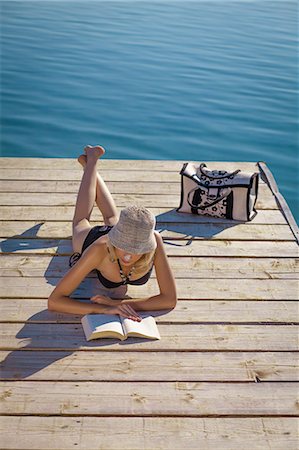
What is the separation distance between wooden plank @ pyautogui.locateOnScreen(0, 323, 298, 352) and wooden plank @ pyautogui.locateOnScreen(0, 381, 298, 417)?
27cm

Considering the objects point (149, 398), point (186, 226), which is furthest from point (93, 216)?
point (149, 398)

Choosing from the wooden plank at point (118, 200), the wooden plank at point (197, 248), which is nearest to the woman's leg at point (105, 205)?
the wooden plank at point (197, 248)

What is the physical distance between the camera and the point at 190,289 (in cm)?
396

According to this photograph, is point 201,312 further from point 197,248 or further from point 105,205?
point 105,205

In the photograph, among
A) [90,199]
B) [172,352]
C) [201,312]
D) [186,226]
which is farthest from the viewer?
[186,226]

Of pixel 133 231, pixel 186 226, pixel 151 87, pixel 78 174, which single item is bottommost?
pixel 151 87

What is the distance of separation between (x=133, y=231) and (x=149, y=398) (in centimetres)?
72

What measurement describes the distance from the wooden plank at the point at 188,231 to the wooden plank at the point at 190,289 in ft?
1.95

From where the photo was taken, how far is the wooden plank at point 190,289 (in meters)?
3.85

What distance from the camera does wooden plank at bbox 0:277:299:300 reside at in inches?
151

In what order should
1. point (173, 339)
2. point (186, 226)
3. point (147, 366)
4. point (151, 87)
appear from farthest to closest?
point (151, 87)
point (186, 226)
point (173, 339)
point (147, 366)

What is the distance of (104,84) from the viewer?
33.7 feet

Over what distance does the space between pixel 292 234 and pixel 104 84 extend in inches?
239

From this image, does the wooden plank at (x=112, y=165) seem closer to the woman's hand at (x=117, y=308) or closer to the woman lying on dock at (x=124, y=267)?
the woman lying on dock at (x=124, y=267)
